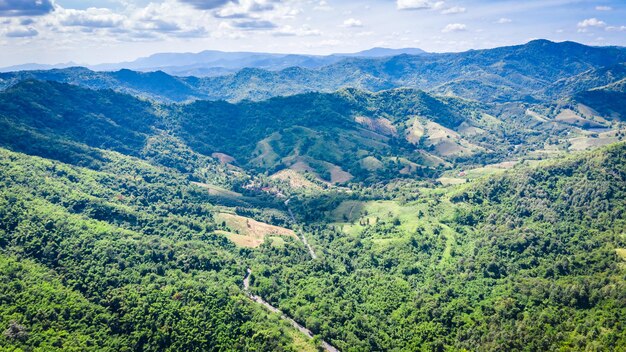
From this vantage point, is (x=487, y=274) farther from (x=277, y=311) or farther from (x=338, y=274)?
(x=277, y=311)

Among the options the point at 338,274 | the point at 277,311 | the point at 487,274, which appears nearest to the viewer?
the point at 277,311

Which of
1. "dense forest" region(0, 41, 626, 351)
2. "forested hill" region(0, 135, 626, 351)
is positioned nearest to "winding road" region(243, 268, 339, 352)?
"dense forest" region(0, 41, 626, 351)

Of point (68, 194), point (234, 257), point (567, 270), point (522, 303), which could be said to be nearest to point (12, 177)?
point (68, 194)

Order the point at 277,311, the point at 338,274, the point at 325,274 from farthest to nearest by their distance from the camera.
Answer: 1. the point at 338,274
2. the point at 325,274
3. the point at 277,311

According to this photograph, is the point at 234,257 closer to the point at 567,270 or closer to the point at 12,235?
the point at 12,235

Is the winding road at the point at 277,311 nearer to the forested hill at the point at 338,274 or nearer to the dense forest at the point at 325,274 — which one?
the dense forest at the point at 325,274

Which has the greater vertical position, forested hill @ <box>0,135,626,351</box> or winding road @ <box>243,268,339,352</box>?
forested hill @ <box>0,135,626,351</box>

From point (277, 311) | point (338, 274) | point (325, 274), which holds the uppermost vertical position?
point (325, 274)

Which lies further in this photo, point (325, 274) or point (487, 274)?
point (325, 274)

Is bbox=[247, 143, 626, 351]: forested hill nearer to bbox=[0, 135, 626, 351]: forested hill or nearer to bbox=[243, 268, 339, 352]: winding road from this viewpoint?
bbox=[0, 135, 626, 351]: forested hill

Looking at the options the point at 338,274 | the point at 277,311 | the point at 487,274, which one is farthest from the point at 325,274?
the point at 487,274

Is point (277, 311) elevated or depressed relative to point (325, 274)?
depressed
